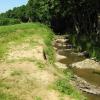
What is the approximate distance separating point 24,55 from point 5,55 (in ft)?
5.59

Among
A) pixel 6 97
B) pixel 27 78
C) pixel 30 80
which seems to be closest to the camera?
pixel 6 97

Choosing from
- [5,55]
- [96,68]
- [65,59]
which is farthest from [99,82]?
[65,59]

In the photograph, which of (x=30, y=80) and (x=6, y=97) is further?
(x=30, y=80)

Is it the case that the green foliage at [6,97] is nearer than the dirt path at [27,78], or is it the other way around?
the green foliage at [6,97]

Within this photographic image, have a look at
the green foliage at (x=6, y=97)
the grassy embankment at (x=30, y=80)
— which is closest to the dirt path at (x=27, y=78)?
the grassy embankment at (x=30, y=80)

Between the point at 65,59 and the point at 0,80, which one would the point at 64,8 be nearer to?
the point at 65,59

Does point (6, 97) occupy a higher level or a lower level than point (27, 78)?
lower

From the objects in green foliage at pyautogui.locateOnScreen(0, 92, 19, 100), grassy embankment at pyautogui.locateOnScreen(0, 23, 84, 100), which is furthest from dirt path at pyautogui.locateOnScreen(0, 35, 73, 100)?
green foliage at pyautogui.locateOnScreen(0, 92, 19, 100)

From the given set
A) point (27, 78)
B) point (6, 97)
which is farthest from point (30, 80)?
point (6, 97)

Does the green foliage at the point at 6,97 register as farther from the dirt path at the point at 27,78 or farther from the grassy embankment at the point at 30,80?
the dirt path at the point at 27,78

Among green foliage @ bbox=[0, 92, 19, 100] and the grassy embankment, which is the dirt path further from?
green foliage @ bbox=[0, 92, 19, 100]

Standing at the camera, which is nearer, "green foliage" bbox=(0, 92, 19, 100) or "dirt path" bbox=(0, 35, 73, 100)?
"green foliage" bbox=(0, 92, 19, 100)

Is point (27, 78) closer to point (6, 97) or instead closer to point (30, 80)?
point (30, 80)

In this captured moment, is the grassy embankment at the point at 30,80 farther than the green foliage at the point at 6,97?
Yes
